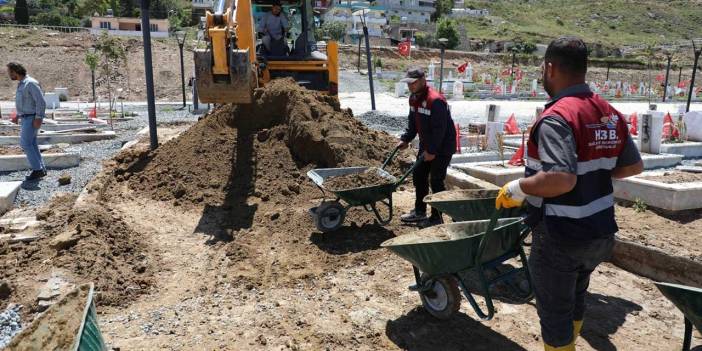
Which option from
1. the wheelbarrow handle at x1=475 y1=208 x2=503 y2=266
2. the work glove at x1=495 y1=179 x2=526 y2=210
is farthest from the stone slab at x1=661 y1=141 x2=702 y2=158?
the work glove at x1=495 y1=179 x2=526 y2=210

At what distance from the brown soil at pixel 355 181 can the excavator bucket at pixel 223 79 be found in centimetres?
160

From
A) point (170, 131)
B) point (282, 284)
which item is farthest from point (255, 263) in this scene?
point (170, 131)

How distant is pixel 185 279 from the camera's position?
465cm

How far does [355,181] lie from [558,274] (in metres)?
3.17

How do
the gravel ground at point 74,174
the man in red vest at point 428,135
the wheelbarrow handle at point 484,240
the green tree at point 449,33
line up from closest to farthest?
the wheelbarrow handle at point 484,240
the man in red vest at point 428,135
the gravel ground at point 74,174
the green tree at point 449,33

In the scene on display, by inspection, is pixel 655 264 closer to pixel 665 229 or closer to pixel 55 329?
pixel 665 229

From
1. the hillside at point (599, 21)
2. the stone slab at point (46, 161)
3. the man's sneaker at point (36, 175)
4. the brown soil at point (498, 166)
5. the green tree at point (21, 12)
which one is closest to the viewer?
the brown soil at point (498, 166)

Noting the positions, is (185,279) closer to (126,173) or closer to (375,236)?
(375,236)

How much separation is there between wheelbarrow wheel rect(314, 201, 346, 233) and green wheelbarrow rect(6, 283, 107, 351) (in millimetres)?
2667

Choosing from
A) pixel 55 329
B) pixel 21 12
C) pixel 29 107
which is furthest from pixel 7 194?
pixel 21 12

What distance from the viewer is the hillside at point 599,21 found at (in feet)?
284

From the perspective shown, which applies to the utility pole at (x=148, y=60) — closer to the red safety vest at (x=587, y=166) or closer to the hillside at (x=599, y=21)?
the red safety vest at (x=587, y=166)

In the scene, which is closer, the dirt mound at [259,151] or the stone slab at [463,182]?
the stone slab at [463,182]

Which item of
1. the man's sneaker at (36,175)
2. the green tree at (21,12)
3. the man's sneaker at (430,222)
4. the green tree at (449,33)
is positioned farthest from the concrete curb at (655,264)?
the green tree at (449,33)
